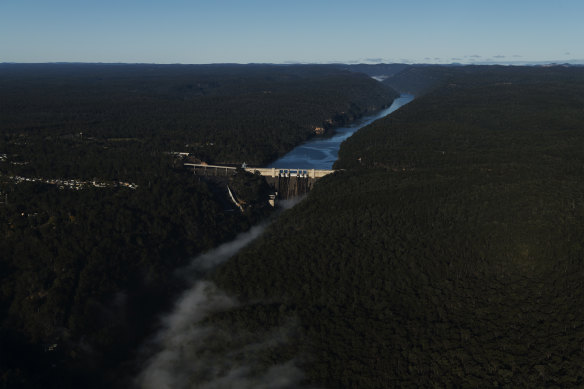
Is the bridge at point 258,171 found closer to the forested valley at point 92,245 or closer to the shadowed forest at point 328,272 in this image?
the forested valley at point 92,245

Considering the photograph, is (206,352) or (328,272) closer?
(206,352)

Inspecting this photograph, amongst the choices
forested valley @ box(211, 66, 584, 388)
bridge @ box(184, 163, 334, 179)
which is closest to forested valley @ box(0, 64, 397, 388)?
bridge @ box(184, 163, 334, 179)

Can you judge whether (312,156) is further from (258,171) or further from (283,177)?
(258,171)

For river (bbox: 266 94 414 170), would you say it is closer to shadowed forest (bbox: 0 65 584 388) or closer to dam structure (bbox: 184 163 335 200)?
dam structure (bbox: 184 163 335 200)

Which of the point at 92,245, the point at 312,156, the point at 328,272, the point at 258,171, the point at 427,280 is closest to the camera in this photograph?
the point at 427,280

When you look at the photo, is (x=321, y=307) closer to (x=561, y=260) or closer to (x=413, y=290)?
(x=413, y=290)

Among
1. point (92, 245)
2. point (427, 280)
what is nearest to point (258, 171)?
point (92, 245)

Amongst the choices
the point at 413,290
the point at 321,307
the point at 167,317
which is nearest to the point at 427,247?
the point at 413,290
